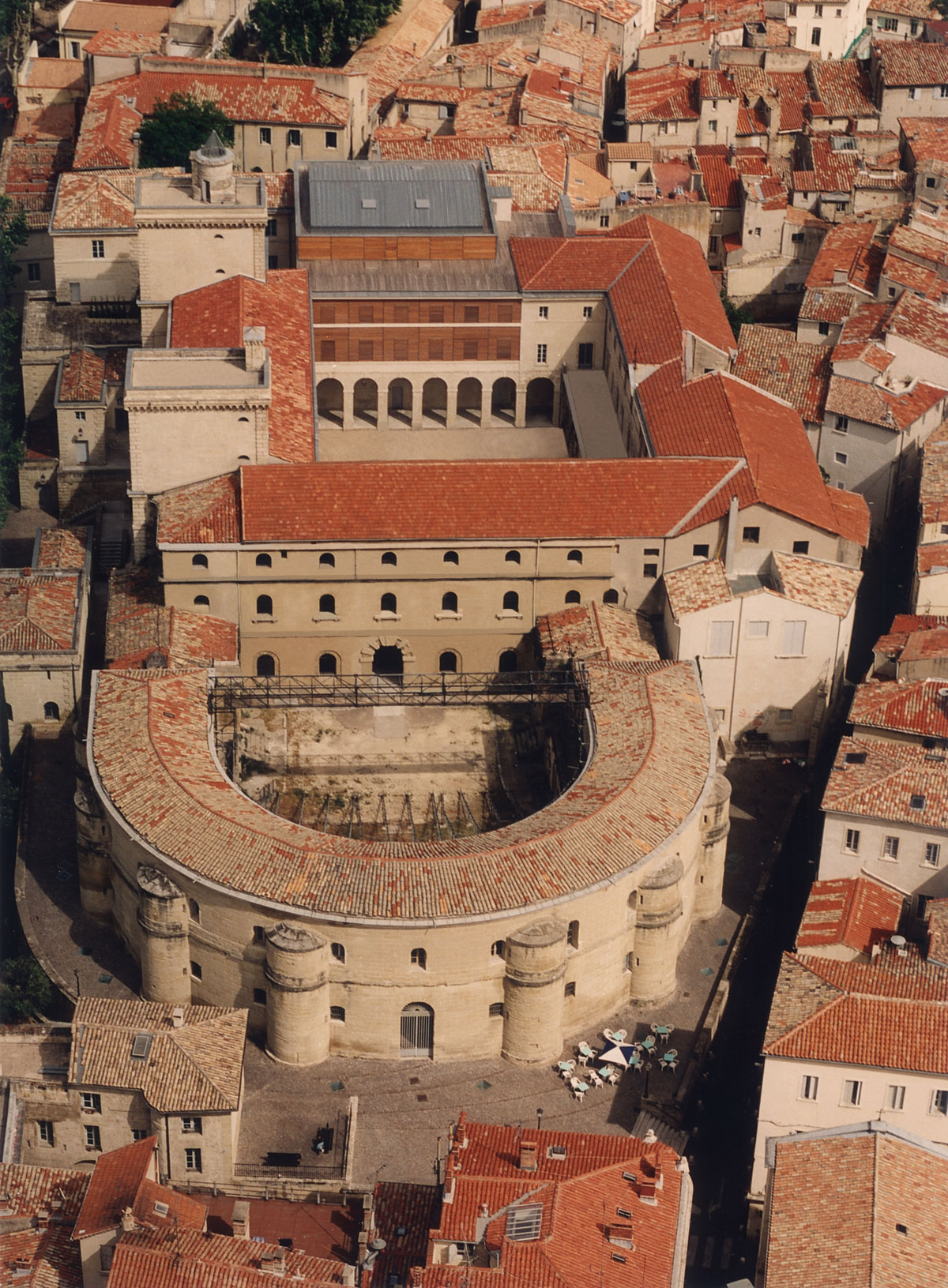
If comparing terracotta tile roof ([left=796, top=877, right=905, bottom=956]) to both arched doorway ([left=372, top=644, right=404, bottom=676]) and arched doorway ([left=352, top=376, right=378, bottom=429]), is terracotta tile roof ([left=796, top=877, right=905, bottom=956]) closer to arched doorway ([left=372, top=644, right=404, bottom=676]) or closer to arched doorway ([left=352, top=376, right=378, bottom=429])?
arched doorway ([left=372, top=644, right=404, bottom=676])

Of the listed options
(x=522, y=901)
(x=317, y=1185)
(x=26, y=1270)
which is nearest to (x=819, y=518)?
(x=522, y=901)

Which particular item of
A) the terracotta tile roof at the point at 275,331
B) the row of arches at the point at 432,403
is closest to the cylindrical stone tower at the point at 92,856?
the terracotta tile roof at the point at 275,331

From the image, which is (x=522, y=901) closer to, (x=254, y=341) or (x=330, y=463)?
(x=330, y=463)

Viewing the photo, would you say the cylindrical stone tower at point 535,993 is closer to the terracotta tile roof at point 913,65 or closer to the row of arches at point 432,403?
the row of arches at point 432,403

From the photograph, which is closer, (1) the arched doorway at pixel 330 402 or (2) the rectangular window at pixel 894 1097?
(2) the rectangular window at pixel 894 1097

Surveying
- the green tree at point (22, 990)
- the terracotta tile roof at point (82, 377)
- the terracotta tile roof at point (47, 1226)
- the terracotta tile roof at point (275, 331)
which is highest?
the terracotta tile roof at point (275, 331)

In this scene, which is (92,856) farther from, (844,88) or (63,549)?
(844,88)

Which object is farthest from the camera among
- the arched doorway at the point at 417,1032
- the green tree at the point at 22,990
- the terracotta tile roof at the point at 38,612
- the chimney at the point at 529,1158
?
the terracotta tile roof at the point at 38,612
